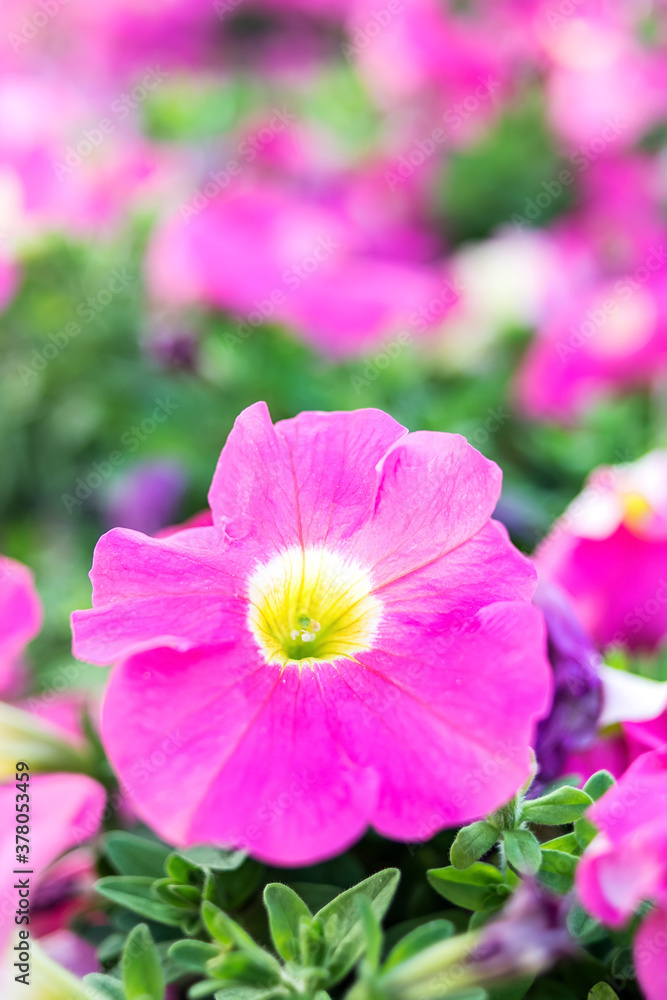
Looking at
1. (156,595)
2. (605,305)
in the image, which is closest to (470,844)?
(156,595)

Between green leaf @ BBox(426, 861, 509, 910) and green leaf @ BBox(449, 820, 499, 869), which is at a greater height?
green leaf @ BBox(449, 820, 499, 869)

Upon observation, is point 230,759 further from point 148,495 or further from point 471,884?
point 148,495

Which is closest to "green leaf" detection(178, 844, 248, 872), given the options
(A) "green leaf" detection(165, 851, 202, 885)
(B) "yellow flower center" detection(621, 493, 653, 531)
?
(A) "green leaf" detection(165, 851, 202, 885)

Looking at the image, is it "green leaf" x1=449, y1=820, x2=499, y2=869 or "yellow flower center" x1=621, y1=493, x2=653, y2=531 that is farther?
"yellow flower center" x1=621, y1=493, x2=653, y2=531

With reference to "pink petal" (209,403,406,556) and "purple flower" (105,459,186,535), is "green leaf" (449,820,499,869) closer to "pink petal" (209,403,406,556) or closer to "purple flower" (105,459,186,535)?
"pink petal" (209,403,406,556)

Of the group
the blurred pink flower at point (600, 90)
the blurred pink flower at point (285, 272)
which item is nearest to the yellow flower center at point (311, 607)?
the blurred pink flower at point (285, 272)

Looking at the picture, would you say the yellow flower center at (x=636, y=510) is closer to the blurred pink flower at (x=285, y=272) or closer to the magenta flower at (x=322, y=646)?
the magenta flower at (x=322, y=646)
